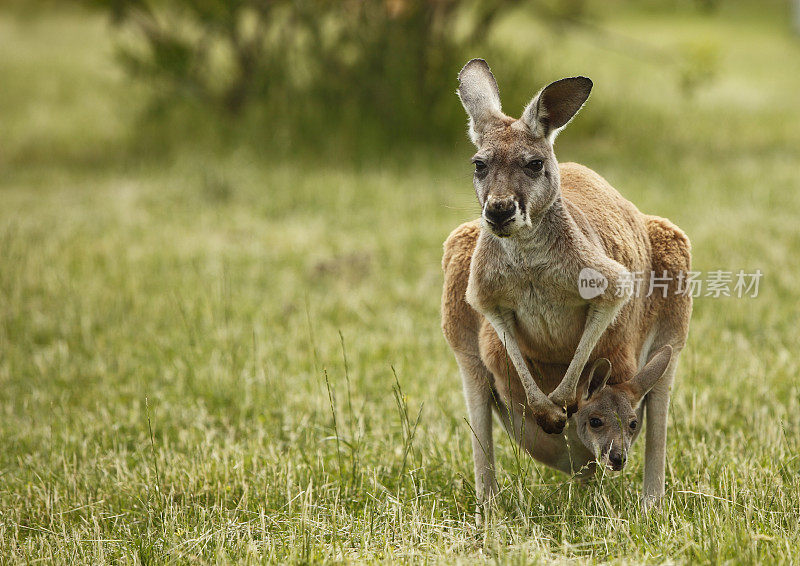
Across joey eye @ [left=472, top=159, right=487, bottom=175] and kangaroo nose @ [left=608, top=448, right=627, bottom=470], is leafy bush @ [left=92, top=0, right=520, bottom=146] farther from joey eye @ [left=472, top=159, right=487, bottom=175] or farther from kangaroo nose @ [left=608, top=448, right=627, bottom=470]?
kangaroo nose @ [left=608, top=448, right=627, bottom=470]

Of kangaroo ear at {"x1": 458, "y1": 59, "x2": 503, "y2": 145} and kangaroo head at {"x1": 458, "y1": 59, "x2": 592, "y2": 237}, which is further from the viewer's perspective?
kangaroo ear at {"x1": 458, "y1": 59, "x2": 503, "y2": 145}

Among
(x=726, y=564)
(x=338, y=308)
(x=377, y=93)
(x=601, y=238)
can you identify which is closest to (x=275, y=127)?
(x=377, y=93)

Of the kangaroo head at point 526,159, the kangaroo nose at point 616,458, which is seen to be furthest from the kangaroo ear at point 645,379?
the kangaroo head at point 526,159

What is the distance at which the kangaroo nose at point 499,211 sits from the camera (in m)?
2.36

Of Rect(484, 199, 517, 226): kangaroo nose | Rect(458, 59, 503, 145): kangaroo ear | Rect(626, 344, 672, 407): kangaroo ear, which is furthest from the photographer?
Rect(626, 344, 672, 407): kangaroo ear

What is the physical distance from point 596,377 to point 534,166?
685mm

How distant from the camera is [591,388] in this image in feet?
9.07

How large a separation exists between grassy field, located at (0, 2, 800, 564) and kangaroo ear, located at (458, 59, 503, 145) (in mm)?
785

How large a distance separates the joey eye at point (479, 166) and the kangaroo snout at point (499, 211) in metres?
0.19

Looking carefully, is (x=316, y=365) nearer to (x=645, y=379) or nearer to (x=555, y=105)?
(x=645, y=379)

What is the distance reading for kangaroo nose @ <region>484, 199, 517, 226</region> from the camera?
2.36 m

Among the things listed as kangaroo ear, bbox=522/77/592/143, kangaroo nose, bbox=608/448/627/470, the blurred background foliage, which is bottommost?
kangaroo nose, bbox=608/448/627/470

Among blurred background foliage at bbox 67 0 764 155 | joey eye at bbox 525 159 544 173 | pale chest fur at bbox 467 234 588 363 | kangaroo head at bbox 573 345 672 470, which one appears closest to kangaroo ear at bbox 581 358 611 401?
kangaroo head at bbox 573 345 672 470

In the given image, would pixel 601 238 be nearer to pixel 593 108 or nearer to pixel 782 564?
pixel 782 564
